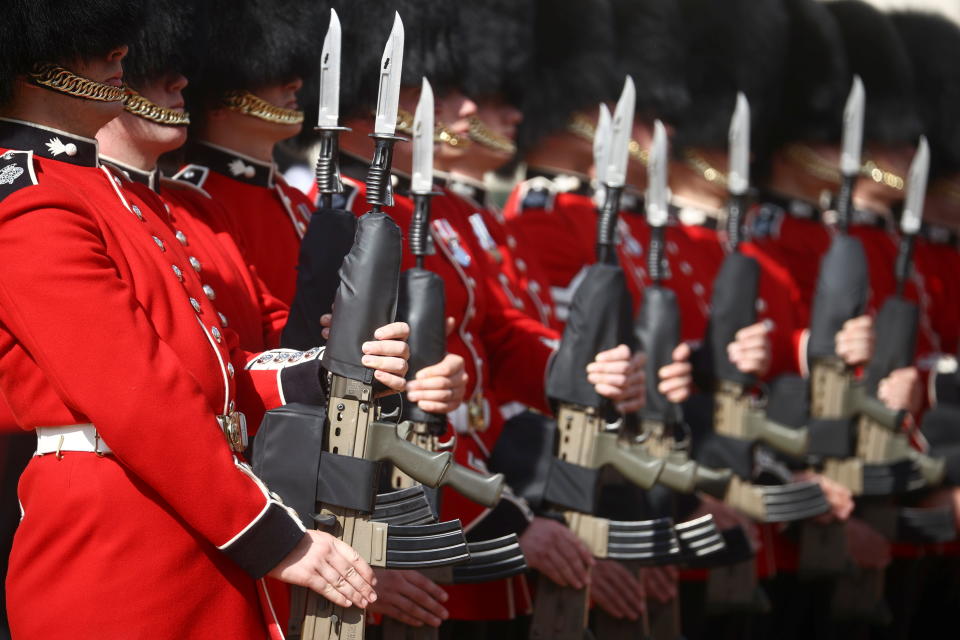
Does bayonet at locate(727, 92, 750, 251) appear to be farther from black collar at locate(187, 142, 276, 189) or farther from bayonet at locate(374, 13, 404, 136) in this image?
bayonet at locate(374, 13, 404, 136)

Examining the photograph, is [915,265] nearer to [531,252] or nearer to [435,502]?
[531,252]

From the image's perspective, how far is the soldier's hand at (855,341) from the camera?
5.16 m

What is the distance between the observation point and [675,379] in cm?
431

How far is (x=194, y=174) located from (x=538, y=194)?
1.83m

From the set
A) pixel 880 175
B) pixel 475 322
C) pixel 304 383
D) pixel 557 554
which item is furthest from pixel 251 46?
pixel 880 175

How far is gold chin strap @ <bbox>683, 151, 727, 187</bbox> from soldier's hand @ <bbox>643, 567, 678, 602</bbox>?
1.82 metres

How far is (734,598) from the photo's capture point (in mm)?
4660

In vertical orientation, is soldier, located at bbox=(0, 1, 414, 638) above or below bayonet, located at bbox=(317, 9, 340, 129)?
below

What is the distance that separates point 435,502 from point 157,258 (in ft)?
3.36

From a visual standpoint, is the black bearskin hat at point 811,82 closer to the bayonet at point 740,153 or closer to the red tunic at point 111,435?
the bayonet at point 740,153

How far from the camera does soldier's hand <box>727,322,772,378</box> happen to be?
472cm

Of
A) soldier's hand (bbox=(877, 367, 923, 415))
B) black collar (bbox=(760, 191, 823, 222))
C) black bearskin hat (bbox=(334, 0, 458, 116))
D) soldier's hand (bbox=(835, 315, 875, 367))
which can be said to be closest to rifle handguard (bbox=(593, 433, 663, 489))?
black bearskin hat (bbox=(334, 0, 458, 116))

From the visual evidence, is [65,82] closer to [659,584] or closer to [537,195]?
[537,195]

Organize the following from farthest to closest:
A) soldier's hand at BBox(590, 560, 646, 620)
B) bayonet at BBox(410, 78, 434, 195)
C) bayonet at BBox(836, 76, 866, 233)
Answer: bayonet at BBox(836, 76, 866, 233) → soldier's hand at BBox(590, 560, 646, 620) → bayonet at BBox(410, 78, 434, 195)
